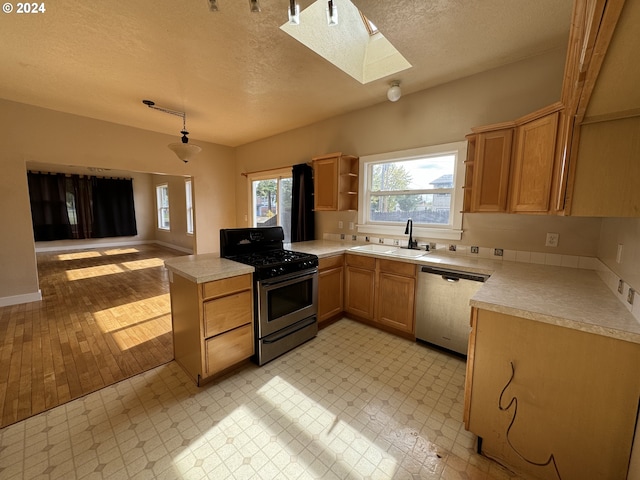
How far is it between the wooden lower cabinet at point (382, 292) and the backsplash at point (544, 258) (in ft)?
1.92

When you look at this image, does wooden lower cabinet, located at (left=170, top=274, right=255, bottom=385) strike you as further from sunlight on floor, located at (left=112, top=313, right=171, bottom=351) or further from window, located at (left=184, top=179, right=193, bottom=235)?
window, located at (left=184, top=179, right=193, bottom=235)

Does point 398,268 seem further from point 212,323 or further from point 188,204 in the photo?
point 188,204

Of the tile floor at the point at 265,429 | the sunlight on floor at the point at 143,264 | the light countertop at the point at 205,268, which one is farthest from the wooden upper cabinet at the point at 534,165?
the sunlight on floor at the point at 143,264

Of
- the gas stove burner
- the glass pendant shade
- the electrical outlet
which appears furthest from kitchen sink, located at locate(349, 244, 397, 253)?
the glass pendant shade

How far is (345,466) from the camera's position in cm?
143

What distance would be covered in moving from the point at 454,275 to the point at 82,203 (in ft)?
33.4

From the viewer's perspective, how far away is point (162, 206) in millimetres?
8688

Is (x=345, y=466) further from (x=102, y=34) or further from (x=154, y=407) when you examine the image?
(x=102, y=34)

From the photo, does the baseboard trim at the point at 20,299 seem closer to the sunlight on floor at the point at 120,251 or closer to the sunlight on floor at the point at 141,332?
the sunlight on floor at the point at 141,332

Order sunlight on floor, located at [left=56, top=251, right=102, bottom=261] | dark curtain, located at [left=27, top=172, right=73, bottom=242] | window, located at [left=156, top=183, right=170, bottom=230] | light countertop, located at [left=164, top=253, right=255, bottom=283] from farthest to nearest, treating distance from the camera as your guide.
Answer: window, located at [left=156, top=183, right=170, bottom=230] → dark curtain, located at [left=27, top=172, right=73, bottom=242] → sunlight on floor, located at [left=56, top=251, right=102, bottom=261] → light countertop, located at [left=164, top=253, right=255, bottom=283]

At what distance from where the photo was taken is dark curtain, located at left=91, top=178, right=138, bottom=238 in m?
8.02

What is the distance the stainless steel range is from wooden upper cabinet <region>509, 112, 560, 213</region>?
1.88 m

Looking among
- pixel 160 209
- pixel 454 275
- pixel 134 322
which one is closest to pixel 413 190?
pixel 454 275

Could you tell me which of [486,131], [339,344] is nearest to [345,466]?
[339,344]
